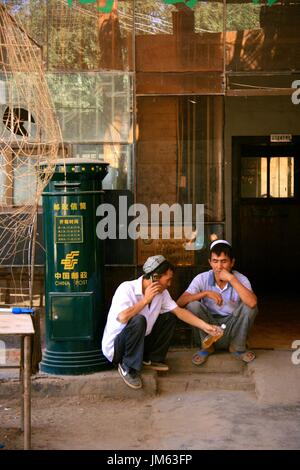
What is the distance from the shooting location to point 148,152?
7.45 m

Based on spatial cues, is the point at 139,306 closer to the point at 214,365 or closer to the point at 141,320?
the point at 141,320

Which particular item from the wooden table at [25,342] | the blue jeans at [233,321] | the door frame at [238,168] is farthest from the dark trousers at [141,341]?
the door frame at [238,168]

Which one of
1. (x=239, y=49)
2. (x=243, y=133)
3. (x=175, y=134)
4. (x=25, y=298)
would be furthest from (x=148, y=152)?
(x=243, y=133)

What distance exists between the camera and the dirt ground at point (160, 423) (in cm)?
544

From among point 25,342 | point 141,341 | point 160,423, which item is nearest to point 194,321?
point 141,341

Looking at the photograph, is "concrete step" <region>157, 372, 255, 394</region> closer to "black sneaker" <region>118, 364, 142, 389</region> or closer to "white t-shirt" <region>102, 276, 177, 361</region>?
"black sneaker" <region>118, 364, 142, 389</region>

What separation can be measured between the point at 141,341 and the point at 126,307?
0.32 meters

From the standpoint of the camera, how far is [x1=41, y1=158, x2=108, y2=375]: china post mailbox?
22.1 ft

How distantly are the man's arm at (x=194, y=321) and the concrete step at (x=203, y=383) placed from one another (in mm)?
506

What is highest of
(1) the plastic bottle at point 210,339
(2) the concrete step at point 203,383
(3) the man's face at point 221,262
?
(3) the man's face at point 221,262

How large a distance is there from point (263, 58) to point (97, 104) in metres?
1.73

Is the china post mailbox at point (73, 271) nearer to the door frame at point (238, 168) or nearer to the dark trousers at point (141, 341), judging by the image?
the dark trousers at point (141, 341)

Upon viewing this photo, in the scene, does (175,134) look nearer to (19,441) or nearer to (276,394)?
(276,394)

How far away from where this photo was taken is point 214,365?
6949 millimetres
